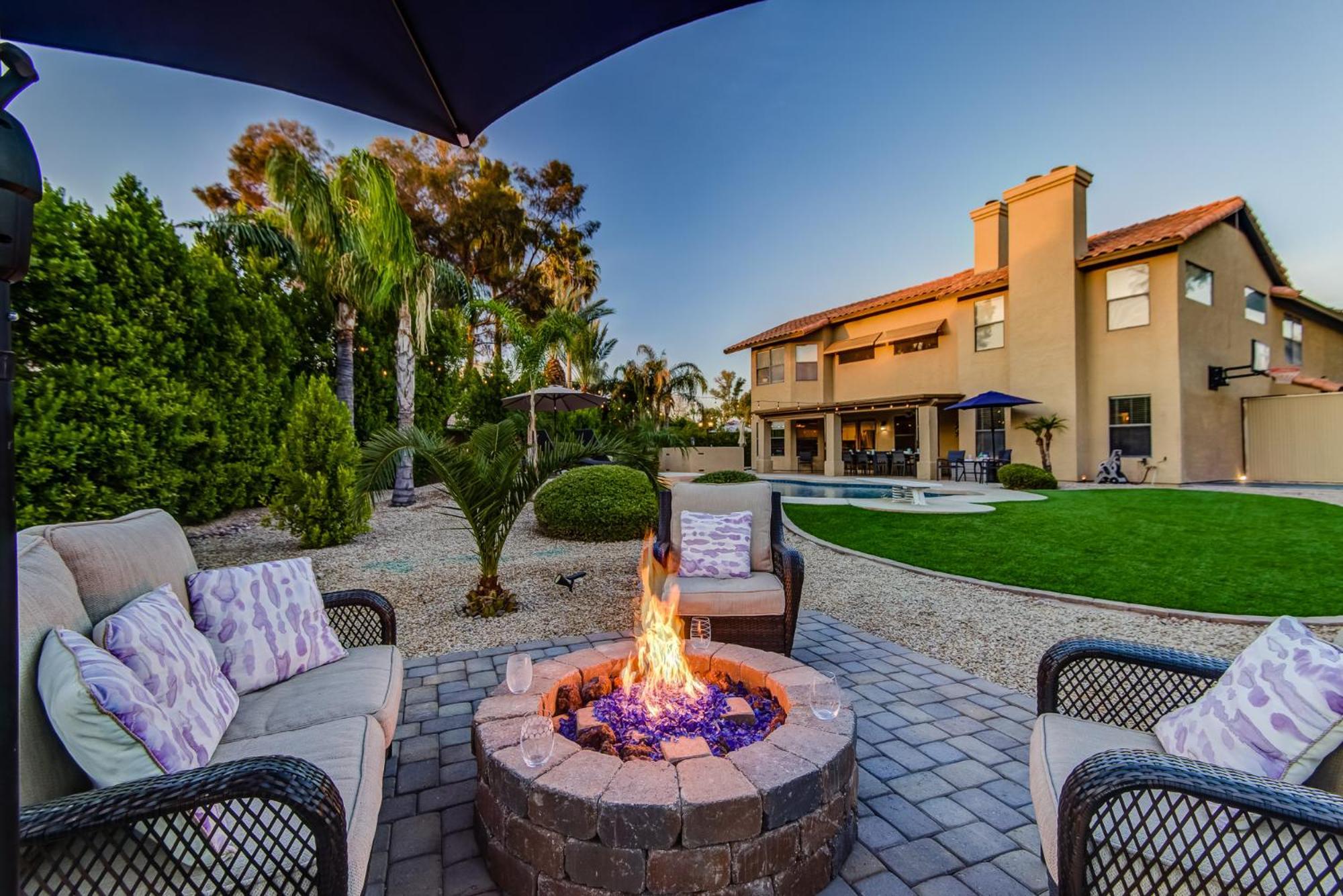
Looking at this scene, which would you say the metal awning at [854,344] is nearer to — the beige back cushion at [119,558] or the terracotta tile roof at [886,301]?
the terracotta tile roof at [886,301]

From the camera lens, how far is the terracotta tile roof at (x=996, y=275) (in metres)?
13.1

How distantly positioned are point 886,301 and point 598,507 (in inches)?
559

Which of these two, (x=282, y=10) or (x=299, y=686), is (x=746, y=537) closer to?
(x=299, y=686)

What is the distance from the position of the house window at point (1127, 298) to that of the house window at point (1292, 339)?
713 cm

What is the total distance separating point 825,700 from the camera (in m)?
2.14

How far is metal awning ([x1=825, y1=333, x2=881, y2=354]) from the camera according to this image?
18.5m

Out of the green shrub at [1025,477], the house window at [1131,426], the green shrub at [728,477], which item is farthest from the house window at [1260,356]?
the green shrub at [728,477]

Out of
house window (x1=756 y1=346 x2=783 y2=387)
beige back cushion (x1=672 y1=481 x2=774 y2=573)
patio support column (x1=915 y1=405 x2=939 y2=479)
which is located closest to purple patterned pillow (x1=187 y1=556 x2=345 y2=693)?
beige back cushion (x1=672 y1=481 x2=774 y2=573)

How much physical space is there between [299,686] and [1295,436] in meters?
20.1

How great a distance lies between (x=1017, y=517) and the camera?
858cm

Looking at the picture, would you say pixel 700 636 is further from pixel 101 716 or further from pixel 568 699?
pixel 101 716

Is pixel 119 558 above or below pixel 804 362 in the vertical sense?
below

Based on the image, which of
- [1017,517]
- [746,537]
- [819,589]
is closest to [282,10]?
[746,537]

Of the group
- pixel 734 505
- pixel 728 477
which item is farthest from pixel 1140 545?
pixel 734 505
